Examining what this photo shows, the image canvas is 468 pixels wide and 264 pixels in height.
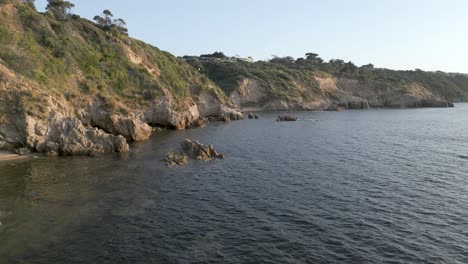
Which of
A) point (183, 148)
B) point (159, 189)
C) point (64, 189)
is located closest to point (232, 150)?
point (183, 148)

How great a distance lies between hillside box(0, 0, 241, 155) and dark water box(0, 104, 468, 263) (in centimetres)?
631

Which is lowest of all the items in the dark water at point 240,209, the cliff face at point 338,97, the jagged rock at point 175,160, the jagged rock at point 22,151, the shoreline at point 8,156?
the dark water at point 240,209

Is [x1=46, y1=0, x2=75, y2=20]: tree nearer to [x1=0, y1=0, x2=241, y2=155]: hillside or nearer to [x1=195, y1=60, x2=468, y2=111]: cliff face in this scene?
[x1=0, y1=0, x2=241, y2=155]: hillside

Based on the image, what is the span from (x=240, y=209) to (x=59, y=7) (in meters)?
84.3

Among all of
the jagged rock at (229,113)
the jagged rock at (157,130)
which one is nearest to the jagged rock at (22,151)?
the jagged rock at (157,130)

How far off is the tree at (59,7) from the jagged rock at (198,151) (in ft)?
182

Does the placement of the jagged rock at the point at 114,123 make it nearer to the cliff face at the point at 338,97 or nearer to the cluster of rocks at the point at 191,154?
the cluster of rocks at the point at 191,154

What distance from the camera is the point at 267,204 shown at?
3375 centimetres

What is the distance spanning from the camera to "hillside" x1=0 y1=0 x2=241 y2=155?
52.4 meters

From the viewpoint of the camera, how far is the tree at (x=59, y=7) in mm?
88850

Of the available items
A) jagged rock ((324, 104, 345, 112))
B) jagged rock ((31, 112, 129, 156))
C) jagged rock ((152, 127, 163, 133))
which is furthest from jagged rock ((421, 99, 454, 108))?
jagged rock ((31, 112, 129, 156))

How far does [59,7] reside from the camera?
92.8 metres

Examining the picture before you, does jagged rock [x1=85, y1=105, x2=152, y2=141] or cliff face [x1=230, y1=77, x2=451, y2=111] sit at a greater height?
cliff face [x1=230, y1=77, x2=451, y2=111]

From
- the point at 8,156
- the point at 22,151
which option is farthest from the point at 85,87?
the point at 8,156
